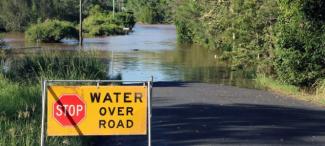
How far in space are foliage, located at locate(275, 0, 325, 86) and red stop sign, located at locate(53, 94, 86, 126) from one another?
41.8 ft

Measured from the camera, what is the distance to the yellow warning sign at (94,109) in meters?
6.85

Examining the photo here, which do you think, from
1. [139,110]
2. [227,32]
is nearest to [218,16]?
[227,32]

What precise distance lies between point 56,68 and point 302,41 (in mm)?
7533

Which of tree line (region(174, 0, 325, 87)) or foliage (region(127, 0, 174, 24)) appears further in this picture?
foliage (region(127, 0, 174, 24))

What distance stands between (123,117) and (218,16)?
23493mm

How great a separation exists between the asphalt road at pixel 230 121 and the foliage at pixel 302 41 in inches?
62.0

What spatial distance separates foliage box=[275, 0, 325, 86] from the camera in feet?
61.7

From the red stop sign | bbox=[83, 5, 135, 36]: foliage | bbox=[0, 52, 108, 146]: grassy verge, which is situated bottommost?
bbox=[83, 5, 135, 36]: foliage

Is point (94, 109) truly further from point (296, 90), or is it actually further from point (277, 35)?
point (277, 35)

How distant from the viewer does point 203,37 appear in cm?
5284

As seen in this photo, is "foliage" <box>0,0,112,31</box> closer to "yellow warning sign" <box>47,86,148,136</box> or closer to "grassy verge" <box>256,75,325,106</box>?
"grassy verge" <box>256,75,325,106</box>

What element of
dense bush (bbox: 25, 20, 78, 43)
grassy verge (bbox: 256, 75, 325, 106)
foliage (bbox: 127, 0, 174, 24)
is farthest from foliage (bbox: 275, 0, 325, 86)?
foliage (bbox: 127, 0, 174, 24)

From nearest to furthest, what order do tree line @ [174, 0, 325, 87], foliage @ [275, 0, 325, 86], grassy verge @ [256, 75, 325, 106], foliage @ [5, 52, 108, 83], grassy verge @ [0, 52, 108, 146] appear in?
grassy verge @ [0, 52, 108, 146]
foliage @ [5, 52, 108, 83]
grassy verge @ [256, 75, 325, 106]
foliage @ [275, 0, 325, 86]
tree line @ [174, 0, 325, 87]

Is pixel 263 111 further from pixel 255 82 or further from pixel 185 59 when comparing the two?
pixel 185 59
